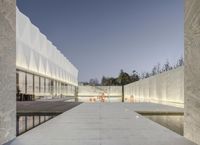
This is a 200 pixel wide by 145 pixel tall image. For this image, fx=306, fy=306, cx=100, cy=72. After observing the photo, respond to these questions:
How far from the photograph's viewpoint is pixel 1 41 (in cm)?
457

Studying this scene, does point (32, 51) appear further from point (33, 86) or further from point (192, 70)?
point (192, 70)

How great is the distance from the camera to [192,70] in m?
4.76

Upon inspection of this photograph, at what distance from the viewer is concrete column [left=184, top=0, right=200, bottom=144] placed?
14.9 feet

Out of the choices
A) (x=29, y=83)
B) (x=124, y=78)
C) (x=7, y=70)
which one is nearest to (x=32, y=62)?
(x=29, y=83)

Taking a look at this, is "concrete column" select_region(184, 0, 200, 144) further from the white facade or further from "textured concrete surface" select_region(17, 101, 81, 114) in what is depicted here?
the white facade

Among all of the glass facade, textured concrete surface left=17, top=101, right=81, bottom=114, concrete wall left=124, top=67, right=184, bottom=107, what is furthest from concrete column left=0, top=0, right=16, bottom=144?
the glass facade

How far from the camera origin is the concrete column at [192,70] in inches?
179

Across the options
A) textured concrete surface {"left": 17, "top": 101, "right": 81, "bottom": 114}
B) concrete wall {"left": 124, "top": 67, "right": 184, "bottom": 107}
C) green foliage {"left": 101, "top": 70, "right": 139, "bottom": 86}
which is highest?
green foliage {"left": 101, "top": 70, "right": 139, "bottom": 86}

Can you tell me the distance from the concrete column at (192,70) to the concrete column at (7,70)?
2.87 meters

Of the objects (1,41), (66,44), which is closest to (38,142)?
(1,41)

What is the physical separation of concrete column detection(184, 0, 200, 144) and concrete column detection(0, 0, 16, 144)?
2.87 meters

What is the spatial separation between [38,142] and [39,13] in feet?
144

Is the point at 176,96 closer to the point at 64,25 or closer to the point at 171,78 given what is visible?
the point at 171,78

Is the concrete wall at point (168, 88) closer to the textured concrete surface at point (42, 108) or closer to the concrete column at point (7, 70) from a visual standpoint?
the textured concrete surface at point (42, 108)
